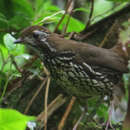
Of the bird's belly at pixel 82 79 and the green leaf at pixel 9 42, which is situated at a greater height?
the green leaf at pixel 9 42

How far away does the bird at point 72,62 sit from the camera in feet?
7.30

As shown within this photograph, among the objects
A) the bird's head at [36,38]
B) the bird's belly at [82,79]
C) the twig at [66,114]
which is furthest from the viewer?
the twig at [66,114]

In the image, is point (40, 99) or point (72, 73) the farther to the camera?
point (40, 99)

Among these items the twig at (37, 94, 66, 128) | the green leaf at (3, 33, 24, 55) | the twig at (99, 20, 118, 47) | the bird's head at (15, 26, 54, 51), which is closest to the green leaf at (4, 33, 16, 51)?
the green leaf at (3, 33, 24, 55)

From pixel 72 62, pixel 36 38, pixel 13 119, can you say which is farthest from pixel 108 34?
pixel 13 119

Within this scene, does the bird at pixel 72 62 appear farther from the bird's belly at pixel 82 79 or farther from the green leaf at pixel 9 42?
the green leaf at pixel 9 42

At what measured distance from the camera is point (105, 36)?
10.1 feet

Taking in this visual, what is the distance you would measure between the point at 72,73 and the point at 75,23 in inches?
24.5

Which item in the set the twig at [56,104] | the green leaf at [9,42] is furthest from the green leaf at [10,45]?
the twig at [56,104]

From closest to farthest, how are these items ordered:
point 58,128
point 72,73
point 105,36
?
1. point 72,73
2. point 58,128
3. point 105,36

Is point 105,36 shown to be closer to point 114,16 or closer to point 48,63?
point 114,16

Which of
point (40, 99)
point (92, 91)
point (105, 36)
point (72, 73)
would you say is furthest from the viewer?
point (105, 36)

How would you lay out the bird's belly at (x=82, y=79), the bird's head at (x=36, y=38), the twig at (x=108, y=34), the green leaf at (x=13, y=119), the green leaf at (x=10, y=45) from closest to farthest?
the green leaf at (x=13, y=119), the green leaf at (x=10, y=45), the bird's head at (x=36, y=38), the bird's belly at (x=82, y=79), the twig at (x=108, y=34)

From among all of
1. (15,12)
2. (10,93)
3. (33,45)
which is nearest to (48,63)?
(33,45)
